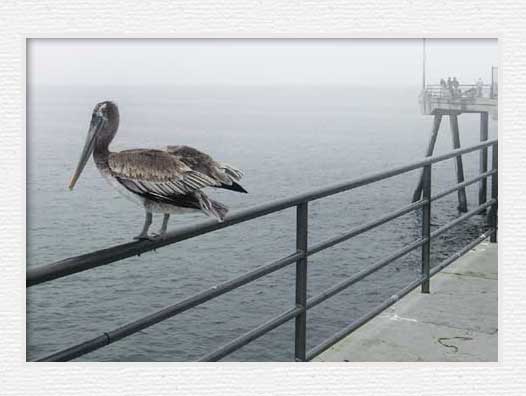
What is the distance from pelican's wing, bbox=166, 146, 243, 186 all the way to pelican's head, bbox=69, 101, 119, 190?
23cm

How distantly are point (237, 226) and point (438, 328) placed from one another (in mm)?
10808

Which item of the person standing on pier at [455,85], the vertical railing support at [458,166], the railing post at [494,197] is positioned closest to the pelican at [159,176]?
the railing post at [494,197]

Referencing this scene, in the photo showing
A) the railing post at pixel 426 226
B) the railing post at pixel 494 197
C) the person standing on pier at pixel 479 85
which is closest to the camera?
the railing post at pixel 426 226

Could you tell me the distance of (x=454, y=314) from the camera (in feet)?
15.1

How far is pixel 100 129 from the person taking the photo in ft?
10.5

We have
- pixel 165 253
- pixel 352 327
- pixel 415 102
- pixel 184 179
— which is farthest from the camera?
pixel 165 253

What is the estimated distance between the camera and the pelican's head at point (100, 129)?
10.4ft

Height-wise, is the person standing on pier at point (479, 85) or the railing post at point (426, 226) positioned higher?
the person standing on pier at point (479, 85)

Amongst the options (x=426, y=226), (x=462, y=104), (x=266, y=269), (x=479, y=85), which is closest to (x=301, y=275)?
(x=266, y=269)

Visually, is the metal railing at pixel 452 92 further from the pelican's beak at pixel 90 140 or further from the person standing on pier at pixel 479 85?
the pelican's beak at pixel 90 140

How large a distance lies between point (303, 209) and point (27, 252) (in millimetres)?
1206

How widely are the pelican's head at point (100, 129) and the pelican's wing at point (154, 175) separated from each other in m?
0.12
